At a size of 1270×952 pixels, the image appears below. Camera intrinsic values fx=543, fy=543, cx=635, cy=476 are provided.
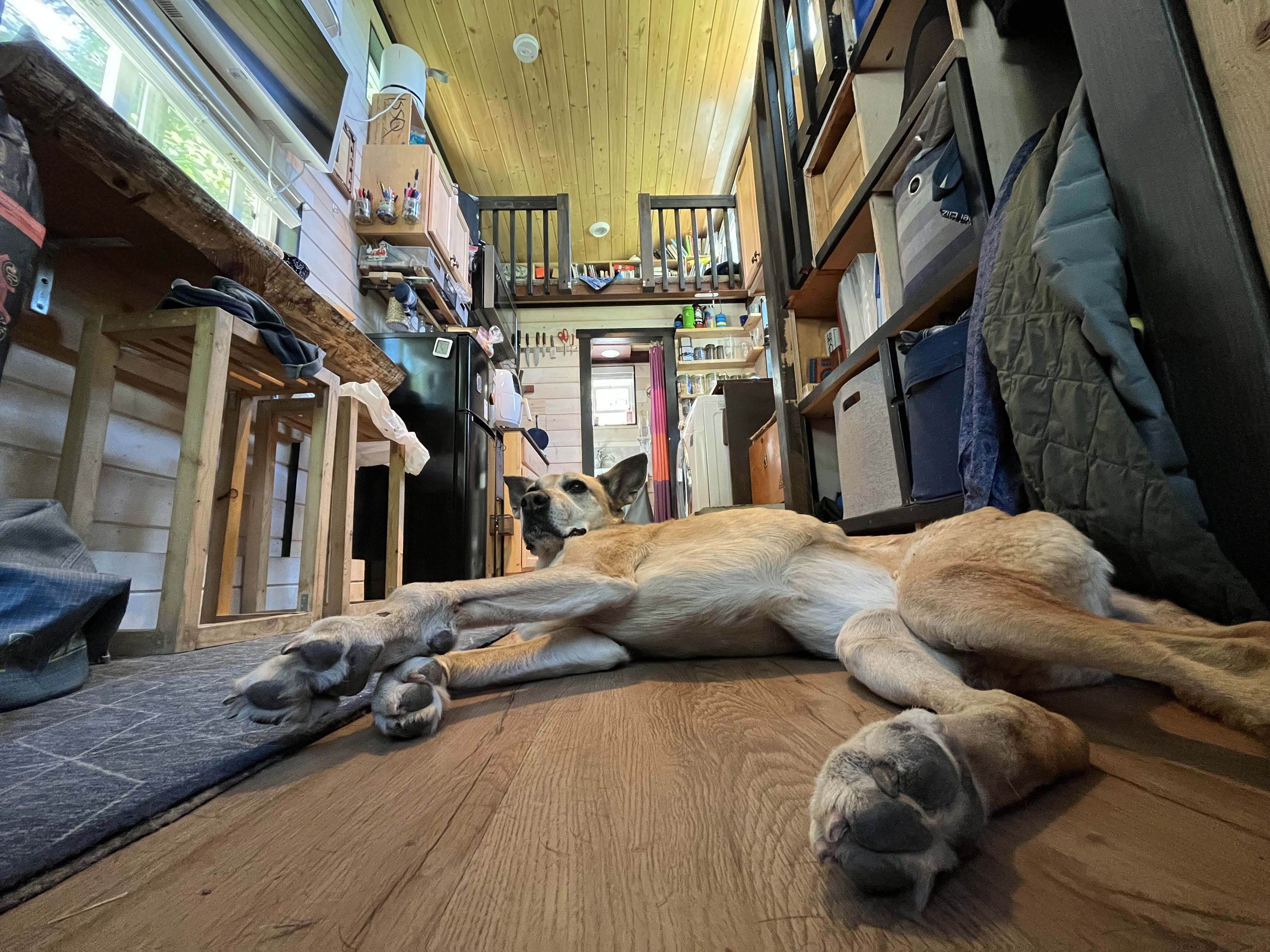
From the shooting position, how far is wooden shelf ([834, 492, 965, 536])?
1787 millimetres

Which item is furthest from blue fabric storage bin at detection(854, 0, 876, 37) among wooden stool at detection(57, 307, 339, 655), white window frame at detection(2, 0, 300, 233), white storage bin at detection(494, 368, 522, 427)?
white storage bin at detection(494, 368, 522, 427)

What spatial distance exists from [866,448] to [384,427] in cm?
263

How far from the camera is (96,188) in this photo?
1727 mm

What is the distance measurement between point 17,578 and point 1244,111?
8.56ft

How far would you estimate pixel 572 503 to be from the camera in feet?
7.14

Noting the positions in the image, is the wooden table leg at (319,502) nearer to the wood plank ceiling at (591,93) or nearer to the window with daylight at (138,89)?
the window with daylight at (138,89)

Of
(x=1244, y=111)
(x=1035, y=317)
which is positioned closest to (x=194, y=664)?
(x=1035, y=317)

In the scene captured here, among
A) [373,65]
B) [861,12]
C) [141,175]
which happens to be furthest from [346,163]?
[861,12]

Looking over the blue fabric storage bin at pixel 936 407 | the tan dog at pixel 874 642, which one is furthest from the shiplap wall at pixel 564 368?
the tan dog at pixel 874 642

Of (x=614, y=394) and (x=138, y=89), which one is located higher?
(x=614, y=394)

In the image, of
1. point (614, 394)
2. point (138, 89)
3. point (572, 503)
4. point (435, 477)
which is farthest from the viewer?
point (614, 394)

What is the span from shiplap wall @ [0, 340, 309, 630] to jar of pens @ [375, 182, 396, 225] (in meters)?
2.63

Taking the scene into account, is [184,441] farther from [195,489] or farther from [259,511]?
[259,511]

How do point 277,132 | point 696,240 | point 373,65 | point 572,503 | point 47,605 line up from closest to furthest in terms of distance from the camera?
1. point 47,605
2. point 572,503
3. point 277,132
4. point 373,65
5. point 696,240
